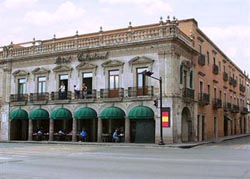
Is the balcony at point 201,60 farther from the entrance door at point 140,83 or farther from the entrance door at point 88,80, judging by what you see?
the entrance door at point 88,80

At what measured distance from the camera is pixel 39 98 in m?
38.6

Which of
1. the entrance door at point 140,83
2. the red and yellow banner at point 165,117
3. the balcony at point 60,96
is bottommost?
the red and yellow banner at point 165,117

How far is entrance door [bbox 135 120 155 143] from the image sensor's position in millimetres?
33094

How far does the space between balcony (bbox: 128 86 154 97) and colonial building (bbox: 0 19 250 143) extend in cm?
9

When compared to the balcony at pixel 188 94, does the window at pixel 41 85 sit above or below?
above

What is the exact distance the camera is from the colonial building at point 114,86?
32.3 metres

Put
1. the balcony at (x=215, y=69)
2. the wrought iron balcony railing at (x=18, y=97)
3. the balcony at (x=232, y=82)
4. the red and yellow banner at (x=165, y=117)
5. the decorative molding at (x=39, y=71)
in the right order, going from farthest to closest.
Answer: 1. the balcony at (x=232, y=82)
2. the balcony at (x=215, y=69)
3. the wrought iron balcony railing at (x=18, y=97)
4. the decorative molding at (x=39, y=71)
5. the red and yellow banner at (x=165, y=117)

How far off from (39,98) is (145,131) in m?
12.1

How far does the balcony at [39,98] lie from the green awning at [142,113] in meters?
10.4

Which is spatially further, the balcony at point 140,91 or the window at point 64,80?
the window at point 64,80

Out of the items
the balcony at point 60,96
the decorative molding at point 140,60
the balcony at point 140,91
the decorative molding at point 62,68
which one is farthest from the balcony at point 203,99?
the decorative molding at point 62,68

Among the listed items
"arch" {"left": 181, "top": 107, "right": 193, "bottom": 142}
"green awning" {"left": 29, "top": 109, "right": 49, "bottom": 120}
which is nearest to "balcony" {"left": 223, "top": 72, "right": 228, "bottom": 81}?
"arch" {"left": 181, "top": 107, "right": 193, "bottom": 142}

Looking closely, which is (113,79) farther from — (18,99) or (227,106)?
(227,106)

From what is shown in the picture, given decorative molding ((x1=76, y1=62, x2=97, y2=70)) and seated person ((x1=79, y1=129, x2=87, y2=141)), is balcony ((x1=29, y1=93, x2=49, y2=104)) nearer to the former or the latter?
decorative molding ((x1=76, y1=62, x2=97, y2=70))
